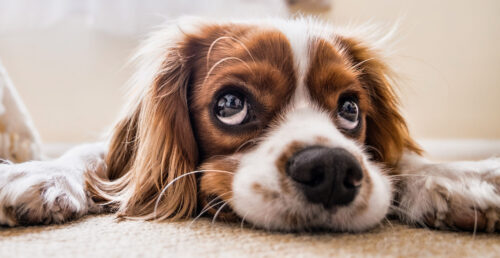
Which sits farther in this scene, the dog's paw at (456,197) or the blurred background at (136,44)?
the blurred background at (136,44)

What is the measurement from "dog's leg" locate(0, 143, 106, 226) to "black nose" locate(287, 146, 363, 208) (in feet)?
1.94

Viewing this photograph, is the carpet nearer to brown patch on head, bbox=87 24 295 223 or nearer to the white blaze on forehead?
brown patch on head, bbox=87 24 295 223

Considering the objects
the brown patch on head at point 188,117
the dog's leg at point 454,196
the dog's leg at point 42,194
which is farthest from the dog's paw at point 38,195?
the dog's leg at point 454,196

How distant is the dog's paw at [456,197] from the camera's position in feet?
3.47

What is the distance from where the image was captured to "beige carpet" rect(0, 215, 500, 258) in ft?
2.85

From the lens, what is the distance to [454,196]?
111 cm

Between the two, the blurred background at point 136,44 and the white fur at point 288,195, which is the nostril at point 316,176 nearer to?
the white fur at point 288,195

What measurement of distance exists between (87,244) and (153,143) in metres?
0.47

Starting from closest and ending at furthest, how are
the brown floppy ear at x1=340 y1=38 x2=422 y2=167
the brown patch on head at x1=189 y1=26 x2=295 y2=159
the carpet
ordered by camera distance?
1. the carpet
2. the brown patch on head at x1=189 y1=26 x2=295 y2=159
3. the brown floppy ear at x1=340 y1=38 x2=422 y2=167

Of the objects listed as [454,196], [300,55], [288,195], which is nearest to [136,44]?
[300,55]

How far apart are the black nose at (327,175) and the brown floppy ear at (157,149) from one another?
14.9 inches

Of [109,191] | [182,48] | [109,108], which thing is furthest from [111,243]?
[109,108]

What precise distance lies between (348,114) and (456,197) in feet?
1.35

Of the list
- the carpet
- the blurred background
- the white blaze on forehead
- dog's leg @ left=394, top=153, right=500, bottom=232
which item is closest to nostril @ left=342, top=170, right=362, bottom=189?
the carpet
